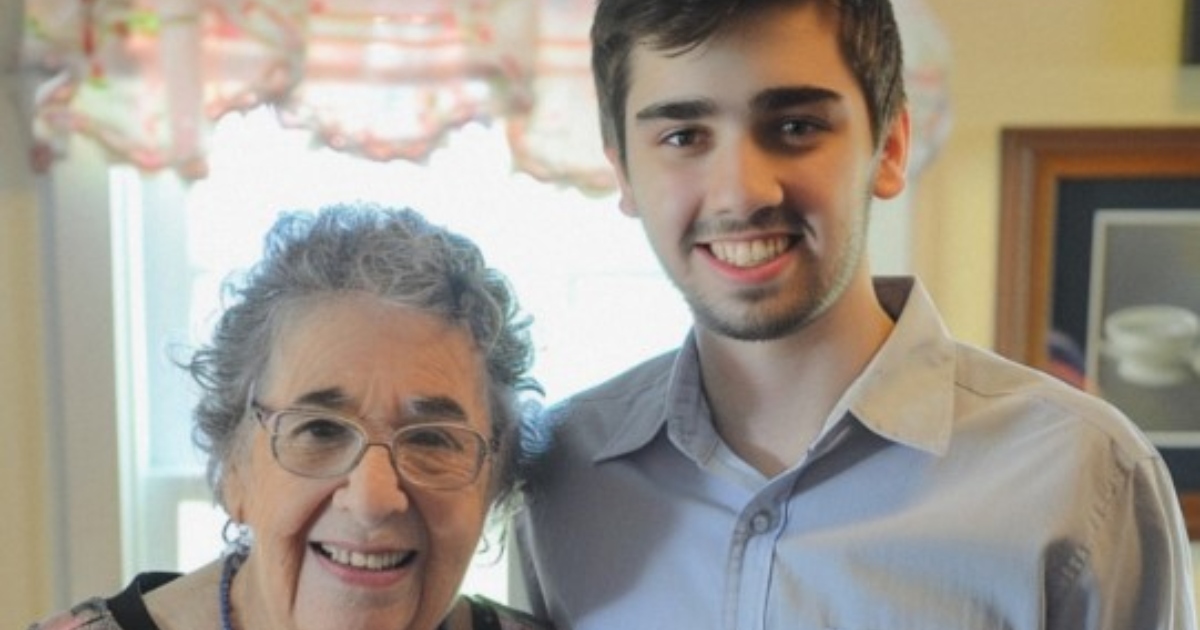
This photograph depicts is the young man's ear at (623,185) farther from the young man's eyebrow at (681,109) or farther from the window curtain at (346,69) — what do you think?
the window curtain at (346,69)

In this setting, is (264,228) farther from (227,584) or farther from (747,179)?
(747,179)

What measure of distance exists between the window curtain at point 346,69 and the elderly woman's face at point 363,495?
2.24ft

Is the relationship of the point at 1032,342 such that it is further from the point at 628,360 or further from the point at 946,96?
the point at 628,360

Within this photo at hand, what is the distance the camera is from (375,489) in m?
1.06

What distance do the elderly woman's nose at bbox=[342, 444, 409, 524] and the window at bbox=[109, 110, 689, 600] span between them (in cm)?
92

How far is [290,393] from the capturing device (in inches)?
43.7

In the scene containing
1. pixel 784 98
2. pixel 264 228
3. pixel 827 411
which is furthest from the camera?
pixel 264 228

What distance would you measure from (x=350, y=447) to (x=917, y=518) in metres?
0.53

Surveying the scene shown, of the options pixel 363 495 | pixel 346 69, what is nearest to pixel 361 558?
pixel 363 495

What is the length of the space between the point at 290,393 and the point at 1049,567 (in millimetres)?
720

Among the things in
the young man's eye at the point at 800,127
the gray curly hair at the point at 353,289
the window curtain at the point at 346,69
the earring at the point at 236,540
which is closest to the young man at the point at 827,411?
the young man's eye at the point at 800,127

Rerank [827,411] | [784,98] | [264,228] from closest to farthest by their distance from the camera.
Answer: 1. [784,98]
2. [827,411]
3. [264,228]

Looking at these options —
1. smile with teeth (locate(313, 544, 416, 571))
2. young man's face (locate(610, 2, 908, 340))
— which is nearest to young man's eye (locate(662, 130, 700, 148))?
young man's face (locate(610, 2, 908, 340))

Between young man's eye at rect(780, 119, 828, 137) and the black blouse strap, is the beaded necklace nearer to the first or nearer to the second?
the black blouse strap
